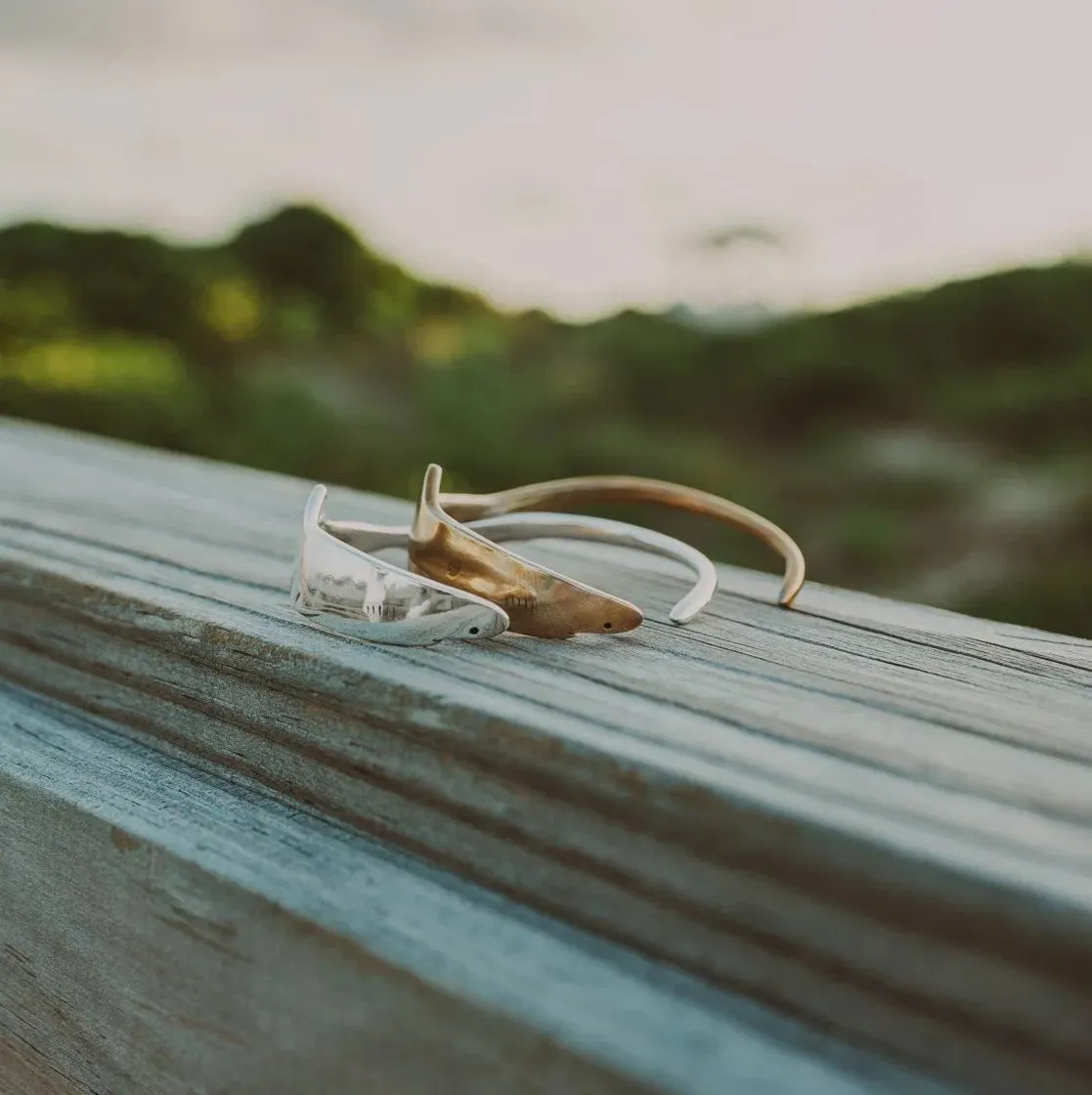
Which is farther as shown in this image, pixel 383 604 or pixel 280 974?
pixel 383 604

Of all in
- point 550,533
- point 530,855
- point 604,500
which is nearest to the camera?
point 530,855

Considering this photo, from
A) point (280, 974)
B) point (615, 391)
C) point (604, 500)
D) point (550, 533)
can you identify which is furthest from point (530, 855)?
point (615, 391)

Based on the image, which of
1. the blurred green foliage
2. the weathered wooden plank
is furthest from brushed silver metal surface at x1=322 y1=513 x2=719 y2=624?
the blurred green foliage

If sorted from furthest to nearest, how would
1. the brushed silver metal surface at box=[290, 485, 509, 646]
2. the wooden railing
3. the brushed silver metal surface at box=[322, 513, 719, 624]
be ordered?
1. the brushed silver metal surface at box=[322, 513, 719, 624]
2. the brushed silver metal surface at box=[290, 485, 509, 646]
3. the wooden railing

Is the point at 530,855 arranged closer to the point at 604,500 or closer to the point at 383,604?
the point at 383,604

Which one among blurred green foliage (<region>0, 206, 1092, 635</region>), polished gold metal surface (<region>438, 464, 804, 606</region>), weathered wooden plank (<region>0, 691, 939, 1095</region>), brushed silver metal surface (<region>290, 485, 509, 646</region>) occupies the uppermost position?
blurred green foliage (<region>0, 206, 1092, 635</region>)

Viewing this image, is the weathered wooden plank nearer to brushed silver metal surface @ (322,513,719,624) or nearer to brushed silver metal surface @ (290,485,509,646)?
brushed silver metal surface @ (290,485,509,646)

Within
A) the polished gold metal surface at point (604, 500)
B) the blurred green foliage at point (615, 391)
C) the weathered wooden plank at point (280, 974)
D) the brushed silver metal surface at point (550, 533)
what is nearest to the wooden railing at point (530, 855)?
the weathered wooden plank at point (280, 974)
